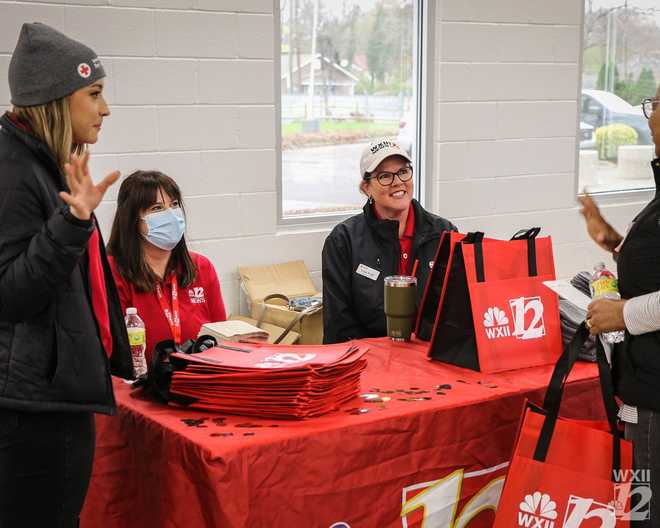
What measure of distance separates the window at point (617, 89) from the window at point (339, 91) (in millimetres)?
1218

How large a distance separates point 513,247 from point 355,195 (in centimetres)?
226

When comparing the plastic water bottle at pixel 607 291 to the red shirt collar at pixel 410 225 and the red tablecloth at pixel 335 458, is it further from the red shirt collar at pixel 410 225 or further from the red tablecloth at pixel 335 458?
the red shirt collar at pixel 410 225

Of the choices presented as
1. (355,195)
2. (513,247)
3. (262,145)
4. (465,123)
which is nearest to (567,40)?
(465,123)

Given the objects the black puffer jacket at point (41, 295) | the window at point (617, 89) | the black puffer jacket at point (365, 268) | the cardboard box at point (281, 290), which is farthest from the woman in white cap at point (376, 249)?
the window at point (617, 89)

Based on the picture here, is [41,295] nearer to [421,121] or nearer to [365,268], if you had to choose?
[365,268]

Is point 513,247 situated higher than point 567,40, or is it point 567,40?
point 567,40

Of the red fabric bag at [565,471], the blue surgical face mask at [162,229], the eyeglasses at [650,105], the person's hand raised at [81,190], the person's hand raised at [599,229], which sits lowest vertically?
the red fabric bag at [565,471]

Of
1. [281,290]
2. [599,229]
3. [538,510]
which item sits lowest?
[538,510]

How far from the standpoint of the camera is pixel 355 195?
15.6 feet

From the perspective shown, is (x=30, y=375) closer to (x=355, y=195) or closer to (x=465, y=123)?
(x=355, y=195)

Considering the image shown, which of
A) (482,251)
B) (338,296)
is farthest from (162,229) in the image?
(482,251)

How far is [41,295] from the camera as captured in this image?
1.71 m

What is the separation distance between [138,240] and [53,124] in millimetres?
1126

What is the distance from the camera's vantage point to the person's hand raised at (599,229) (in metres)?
2.28
